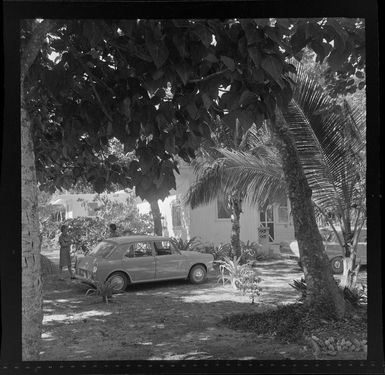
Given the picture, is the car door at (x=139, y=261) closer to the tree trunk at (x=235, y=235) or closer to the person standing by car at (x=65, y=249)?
the person standing by car at (x=65, y=249)

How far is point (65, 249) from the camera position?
240 centimetres

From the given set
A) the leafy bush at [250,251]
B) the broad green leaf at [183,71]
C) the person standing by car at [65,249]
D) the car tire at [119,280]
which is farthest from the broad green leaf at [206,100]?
the car tire at [119,280]

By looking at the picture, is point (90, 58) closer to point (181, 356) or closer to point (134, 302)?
point (134, 302)

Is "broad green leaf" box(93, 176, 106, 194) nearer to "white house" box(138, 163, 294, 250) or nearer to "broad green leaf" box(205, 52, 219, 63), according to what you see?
"white house" box(138, 163, 294, 250)

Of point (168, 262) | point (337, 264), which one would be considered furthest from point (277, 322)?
point (168, 262)

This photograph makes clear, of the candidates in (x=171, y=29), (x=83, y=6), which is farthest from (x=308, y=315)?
(x=83, y=6)

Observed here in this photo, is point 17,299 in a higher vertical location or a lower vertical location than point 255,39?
lower

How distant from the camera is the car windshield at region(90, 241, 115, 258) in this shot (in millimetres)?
2463

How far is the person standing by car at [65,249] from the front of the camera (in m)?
2.38

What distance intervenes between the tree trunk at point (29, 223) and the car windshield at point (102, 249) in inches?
14.7

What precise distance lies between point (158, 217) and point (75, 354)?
912 millimetres

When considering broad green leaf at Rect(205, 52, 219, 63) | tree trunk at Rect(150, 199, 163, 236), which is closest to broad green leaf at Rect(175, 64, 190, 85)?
broad green leaf at Rect(205, 52, 219, 63)

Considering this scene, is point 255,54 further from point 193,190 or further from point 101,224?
point 101,224

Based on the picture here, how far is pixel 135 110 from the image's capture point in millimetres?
2053
